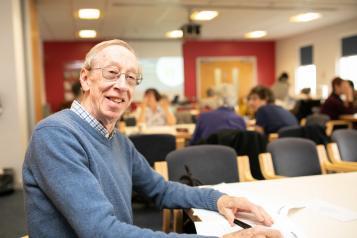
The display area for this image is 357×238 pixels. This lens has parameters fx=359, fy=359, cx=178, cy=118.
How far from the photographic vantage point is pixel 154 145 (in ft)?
11.6

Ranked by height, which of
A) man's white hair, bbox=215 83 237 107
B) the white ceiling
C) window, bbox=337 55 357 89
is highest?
the white ceiling

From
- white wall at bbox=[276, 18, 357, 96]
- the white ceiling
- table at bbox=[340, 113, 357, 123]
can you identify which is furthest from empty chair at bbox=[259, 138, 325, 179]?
white wall at bbox=[276, 18, 357, 96]

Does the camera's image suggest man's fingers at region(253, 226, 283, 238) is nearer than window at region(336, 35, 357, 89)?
Yes

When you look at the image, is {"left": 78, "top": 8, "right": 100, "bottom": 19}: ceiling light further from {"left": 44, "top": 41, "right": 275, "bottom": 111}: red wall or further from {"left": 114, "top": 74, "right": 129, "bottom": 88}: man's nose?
{"left": 114, "top": 74, "right": 129, "bottom": 88}: man's nose

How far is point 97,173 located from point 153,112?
4.40m

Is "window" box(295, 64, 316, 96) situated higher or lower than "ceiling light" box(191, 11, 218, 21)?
lower

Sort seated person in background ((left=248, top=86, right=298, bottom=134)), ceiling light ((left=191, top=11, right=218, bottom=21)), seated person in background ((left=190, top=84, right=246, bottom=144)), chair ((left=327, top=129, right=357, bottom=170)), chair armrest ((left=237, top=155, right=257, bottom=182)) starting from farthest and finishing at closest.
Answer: ceiling light ((left=191, top=11, right=218, bottom=21)) → seated person in background ((left=248, top=86, right=298, bottom=134)) → seated person in background ((left=190, top=84, right=246, bottom=144)) → chair ((left=327, top=129, right=357, bottom=170)) → chair armrest ((left=237, top=155, right=257, bottom=182))

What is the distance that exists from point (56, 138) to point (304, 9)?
21.9ft

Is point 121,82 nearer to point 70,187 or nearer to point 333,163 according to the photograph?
point 70,187

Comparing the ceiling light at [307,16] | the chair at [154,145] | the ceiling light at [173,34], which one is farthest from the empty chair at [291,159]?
the ceiling light at [173,34]

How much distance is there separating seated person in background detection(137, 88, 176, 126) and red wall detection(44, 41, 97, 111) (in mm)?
5214

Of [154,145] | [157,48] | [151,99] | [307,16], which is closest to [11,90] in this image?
[151,99]

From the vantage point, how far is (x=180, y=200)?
157 cm

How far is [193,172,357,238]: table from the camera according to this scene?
131cm
